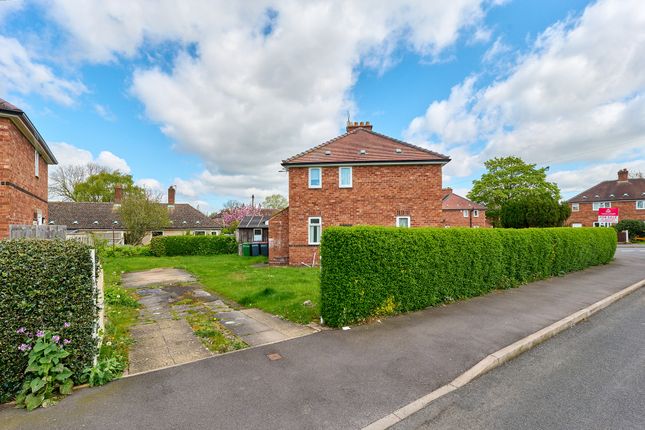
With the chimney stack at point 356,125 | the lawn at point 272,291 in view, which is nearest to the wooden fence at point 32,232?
the lawn at point 272,291

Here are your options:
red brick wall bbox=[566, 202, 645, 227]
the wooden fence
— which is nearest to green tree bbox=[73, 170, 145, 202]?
the wooden fence

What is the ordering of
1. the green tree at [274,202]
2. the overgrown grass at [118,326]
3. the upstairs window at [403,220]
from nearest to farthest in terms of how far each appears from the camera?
1. the overgrown grass at [118,326]
2. the upstairs window at [403,220]
3. the green tree at [274,202]

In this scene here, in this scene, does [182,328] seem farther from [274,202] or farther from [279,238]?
[274,202]

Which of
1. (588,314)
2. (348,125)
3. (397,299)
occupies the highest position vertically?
(348,125)

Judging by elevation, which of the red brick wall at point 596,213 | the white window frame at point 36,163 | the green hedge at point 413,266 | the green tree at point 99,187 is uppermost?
the green tree at point 99,187

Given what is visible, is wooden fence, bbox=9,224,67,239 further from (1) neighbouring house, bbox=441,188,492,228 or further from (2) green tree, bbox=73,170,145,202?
(2) green tree, bbox=73,170,145,202

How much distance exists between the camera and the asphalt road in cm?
339

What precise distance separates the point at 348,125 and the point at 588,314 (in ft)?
55.3

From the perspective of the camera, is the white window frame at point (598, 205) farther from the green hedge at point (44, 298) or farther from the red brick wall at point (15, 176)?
the red brick wall at point (15, 176)

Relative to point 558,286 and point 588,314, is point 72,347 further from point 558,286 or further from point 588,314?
point 558,286

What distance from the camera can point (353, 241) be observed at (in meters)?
6.43

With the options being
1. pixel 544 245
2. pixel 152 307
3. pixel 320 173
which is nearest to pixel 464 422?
pixel 152 307

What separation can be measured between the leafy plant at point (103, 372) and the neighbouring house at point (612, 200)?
55.9 metres

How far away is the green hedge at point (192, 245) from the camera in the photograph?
2670 centimetres
